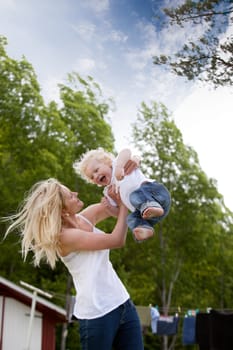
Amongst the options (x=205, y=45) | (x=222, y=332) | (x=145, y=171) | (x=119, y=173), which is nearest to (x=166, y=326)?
(x=145, y=171)

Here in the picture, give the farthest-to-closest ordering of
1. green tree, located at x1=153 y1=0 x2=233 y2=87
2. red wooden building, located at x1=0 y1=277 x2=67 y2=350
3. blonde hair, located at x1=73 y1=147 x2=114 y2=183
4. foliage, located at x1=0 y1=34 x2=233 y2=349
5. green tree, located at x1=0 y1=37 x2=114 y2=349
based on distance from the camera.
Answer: foliage, located at x1=0 y1=34 x2=233 y2=349 < green tree, located at x1=0 y1=37 x2=114 y2=349 < red wooden building, located at x1=0 y1=277 x2=67 y2=350 < green tree, located at x1=153 y1=0 x2=233 y2=87 < blonde hair, located at x1=73 y1=147 x2=114 y2=183

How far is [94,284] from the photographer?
93.4 inches

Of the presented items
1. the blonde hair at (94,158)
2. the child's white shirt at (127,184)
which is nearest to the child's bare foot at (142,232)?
the child's white shirt at (127,184)

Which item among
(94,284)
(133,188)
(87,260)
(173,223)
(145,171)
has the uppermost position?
(145,171)

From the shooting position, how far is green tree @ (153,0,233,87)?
22.8 feet

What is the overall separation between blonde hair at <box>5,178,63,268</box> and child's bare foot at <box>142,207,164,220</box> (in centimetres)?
39

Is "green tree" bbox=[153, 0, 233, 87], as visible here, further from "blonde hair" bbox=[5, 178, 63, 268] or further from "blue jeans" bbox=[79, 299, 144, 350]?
"blue jeans" bbox=[79, 299, 144, 350]

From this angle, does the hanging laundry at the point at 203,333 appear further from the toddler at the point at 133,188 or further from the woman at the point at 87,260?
the woman at the point at 87,260

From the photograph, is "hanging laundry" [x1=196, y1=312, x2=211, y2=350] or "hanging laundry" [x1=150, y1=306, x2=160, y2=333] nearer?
"hanging laundry" [x1=196, y1=312, x2=211, y2=350]

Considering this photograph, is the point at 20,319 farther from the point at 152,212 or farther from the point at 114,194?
the point at 152,212

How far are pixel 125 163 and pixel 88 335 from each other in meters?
0.87

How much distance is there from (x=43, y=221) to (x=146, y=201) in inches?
19.7

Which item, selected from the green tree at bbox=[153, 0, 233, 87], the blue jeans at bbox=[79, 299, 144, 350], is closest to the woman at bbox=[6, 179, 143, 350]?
the blue jeans at bbox=[79, 299, 144, 350]

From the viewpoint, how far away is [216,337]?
6.43 meters
